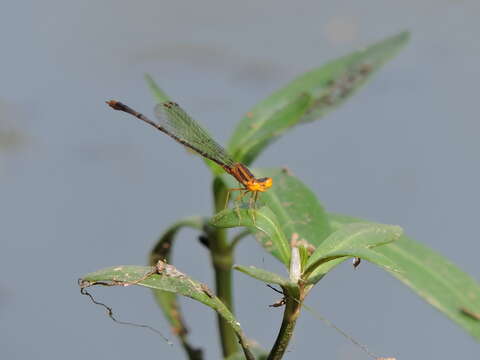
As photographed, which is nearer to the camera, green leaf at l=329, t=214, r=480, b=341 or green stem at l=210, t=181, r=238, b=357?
green leaf at l=329, t=214, r=480, b=341

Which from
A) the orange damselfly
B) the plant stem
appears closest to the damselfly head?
the orange damselfly

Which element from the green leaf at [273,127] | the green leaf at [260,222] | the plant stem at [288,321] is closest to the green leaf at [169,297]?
the green leaf at [273,127]

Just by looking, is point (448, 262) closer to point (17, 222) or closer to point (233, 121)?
point (233, 121)

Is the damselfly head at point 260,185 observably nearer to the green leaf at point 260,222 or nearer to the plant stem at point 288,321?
the green leaf at point 260,222

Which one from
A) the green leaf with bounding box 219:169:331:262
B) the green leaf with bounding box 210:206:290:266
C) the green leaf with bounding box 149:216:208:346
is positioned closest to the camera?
the green leaf with bounding box 210:206:290:266

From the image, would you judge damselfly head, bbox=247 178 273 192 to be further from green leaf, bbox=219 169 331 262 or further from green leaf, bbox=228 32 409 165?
green leaf, bbox=228 32 409 165

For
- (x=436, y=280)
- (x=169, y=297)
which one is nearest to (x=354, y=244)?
(x=436, y=280)
